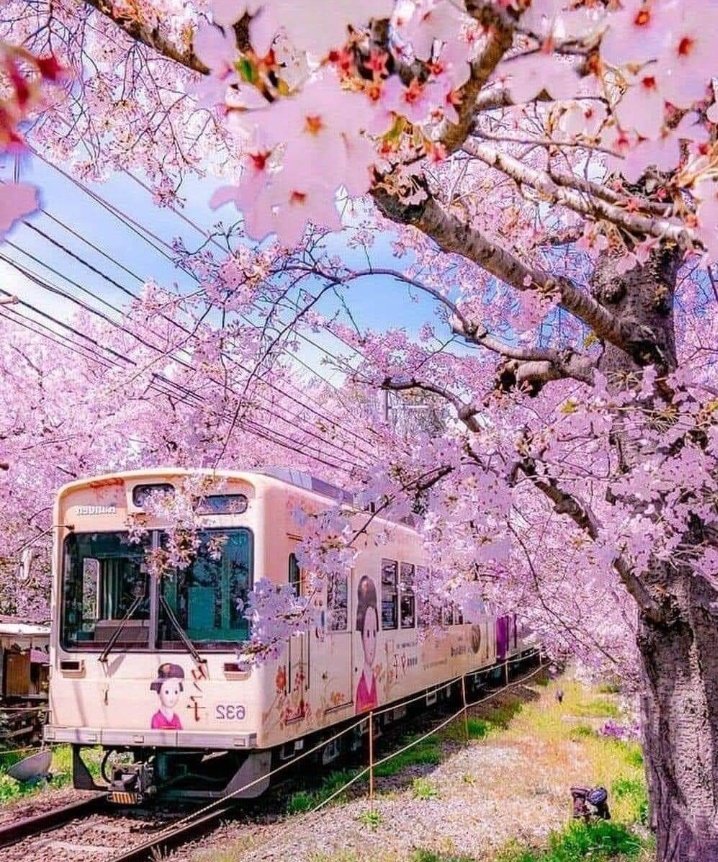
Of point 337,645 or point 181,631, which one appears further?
point 337,645

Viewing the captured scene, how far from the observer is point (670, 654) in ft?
14.5

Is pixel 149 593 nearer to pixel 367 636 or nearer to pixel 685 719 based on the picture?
pixel 367 636

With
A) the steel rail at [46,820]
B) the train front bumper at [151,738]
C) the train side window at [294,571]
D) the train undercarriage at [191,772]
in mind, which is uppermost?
the train side window at [294,571]

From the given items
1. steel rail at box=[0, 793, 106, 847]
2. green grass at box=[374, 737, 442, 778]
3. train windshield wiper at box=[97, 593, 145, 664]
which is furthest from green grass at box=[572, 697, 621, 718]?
train windshield wiper at box=[97, 593, 145, 664]

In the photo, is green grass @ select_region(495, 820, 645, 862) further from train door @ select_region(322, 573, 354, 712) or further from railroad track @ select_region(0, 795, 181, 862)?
railroad track @ select_region(0, 795, 181, 862)

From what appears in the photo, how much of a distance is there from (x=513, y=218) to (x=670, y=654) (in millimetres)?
2262

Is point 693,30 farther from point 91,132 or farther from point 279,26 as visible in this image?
point 91,132

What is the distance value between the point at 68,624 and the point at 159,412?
18.9 ft

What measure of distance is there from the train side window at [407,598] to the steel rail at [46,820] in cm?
420

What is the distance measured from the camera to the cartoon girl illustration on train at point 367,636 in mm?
9141

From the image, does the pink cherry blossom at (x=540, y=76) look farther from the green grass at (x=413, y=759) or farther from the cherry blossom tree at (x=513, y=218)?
the green grass at (x=413, y=759)

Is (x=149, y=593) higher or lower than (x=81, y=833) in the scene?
higher

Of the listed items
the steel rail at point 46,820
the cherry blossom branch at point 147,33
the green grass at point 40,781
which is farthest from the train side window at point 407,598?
the cherry blossom branch at point 147,33

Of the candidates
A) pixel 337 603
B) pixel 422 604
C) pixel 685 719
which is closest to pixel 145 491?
pixel 337 603
